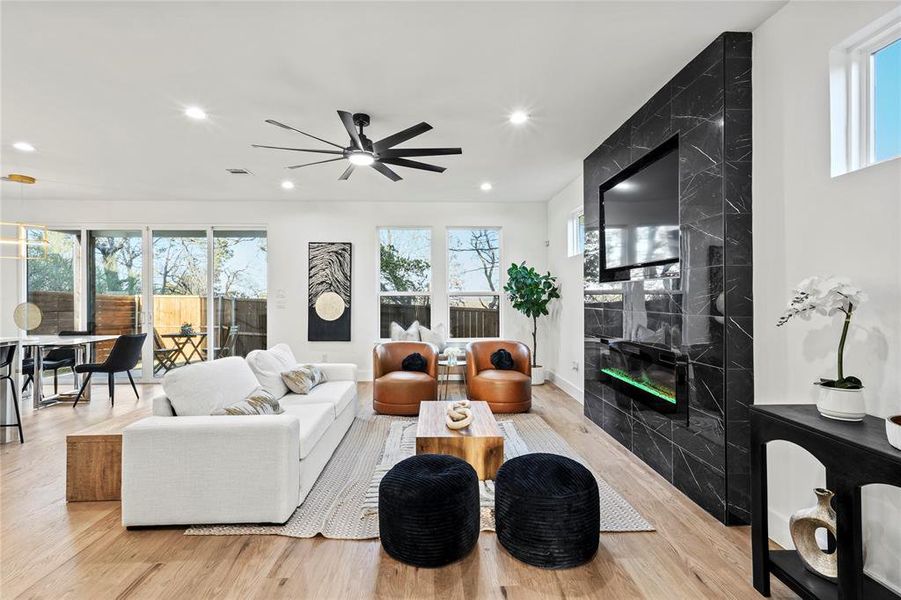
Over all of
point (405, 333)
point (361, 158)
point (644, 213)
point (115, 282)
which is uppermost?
point (361, 158)

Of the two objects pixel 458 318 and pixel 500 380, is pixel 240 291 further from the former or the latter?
pixel 500 380

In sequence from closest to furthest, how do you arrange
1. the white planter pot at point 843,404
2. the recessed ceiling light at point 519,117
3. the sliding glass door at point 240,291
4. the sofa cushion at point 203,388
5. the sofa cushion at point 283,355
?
the white planter pot at point 843,404 → the sofa cushion at point 203,388 → the recessed ceiling light at point 519,117 → the sofa cushion at point 283,355 → the sliding glass door at point 240,291

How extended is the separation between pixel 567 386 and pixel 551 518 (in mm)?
3863

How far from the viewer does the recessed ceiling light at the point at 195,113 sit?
327cm

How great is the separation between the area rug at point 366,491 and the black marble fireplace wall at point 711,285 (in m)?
0.51

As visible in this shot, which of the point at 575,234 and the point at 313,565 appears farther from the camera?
the point at 575,234

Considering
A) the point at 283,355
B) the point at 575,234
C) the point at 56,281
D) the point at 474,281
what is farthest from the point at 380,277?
the point at 56,281

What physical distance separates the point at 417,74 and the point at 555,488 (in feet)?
8.54

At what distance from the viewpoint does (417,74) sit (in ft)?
9.16

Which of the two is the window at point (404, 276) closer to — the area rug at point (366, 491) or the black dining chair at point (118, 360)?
the area rug at point (366, 491)

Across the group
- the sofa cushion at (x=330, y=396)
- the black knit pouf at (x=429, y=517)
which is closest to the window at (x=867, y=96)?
the black knit pouf at (x=429, y=517)

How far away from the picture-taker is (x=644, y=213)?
325 cm

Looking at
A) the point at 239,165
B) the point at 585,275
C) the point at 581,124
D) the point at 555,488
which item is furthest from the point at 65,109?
the point at 585,275

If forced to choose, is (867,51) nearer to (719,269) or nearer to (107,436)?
(719,269)
